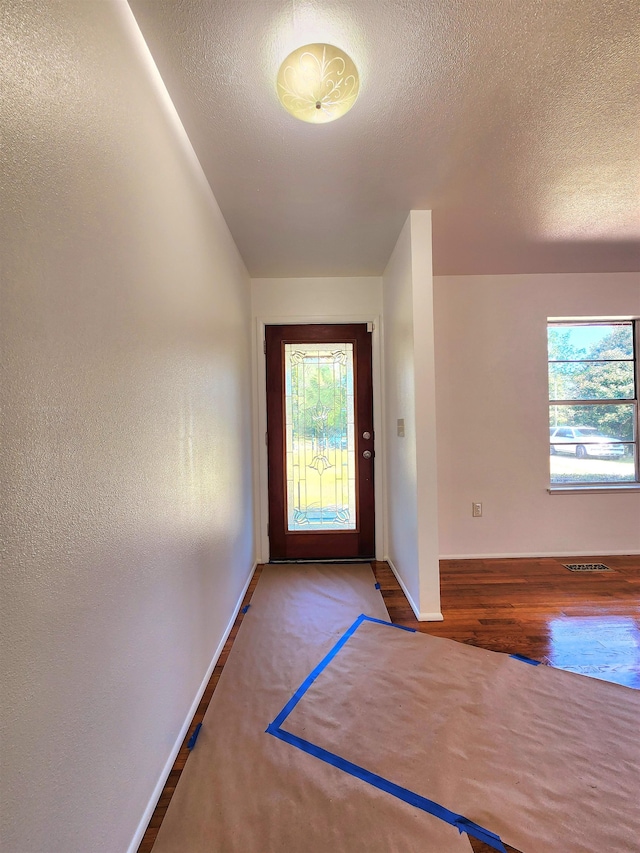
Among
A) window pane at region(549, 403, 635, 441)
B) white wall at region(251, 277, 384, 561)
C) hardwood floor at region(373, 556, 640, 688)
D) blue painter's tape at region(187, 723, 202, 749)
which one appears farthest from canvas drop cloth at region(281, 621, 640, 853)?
window pane at region(549, 403, 635, 441)

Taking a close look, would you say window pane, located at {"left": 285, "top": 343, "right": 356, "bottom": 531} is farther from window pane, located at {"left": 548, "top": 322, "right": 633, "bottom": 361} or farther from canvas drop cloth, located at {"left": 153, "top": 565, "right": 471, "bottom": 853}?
window pane, located at {"left": 548, "top": 322, "right": 633, "bottom": 361}

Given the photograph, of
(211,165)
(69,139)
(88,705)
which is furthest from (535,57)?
(88,705)

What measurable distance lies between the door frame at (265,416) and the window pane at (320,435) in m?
0.20

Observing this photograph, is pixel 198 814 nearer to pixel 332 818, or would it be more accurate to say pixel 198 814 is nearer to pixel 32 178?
pixel 332 818

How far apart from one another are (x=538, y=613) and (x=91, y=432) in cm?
267

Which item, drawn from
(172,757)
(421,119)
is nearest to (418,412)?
(421,119)

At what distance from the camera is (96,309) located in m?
0.90

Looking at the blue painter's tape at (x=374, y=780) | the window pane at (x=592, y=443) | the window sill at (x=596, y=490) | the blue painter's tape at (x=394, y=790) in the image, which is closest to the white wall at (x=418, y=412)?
the blue painter's tape at (x=374, y=780)

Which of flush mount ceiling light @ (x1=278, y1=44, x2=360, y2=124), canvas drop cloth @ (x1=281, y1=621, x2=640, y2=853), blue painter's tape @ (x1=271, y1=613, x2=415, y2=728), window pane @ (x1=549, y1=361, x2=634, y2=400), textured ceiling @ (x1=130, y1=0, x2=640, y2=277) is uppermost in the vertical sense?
textured ceiling @ (x1=130, y1=0, x2=640, y2=277)

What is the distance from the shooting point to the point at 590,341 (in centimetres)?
334

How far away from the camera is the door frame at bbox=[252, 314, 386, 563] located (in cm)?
317

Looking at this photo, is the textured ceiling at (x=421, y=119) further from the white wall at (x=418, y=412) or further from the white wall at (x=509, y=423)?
the white wall at (x=509, y=423)

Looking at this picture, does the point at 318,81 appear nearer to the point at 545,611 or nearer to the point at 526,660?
the point at 526,660

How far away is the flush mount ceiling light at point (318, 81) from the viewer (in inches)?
45.1
